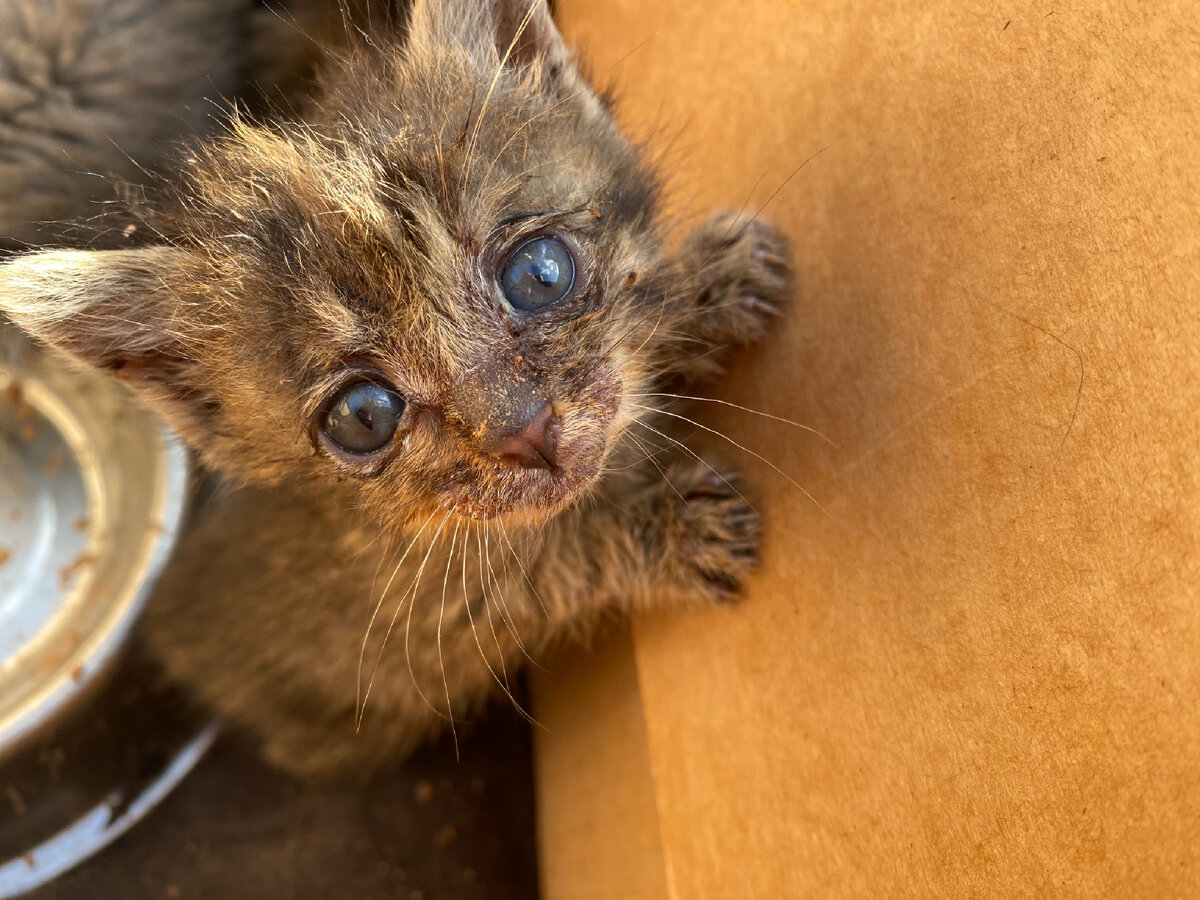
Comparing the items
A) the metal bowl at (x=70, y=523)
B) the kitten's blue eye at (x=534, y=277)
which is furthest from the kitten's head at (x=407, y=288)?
the metal bowl at (x=70, y=523)

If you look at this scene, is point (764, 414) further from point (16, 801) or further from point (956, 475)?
point (16, 801)

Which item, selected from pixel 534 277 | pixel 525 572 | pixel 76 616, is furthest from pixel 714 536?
pixel 76 616

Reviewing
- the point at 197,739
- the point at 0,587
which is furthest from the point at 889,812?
the point at 0,587

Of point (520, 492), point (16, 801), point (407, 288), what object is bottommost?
point (16, 801)

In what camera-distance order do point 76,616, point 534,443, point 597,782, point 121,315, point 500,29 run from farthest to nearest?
point 76,616
point 597,782
point 500,29
point 121,315
point 534,443

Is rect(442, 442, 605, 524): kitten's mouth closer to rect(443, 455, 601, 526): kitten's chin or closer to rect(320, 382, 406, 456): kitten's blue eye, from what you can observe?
rect(443, 455, 601, 526): kitten's chin

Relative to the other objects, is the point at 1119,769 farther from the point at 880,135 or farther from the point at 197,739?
the point at 197,739
